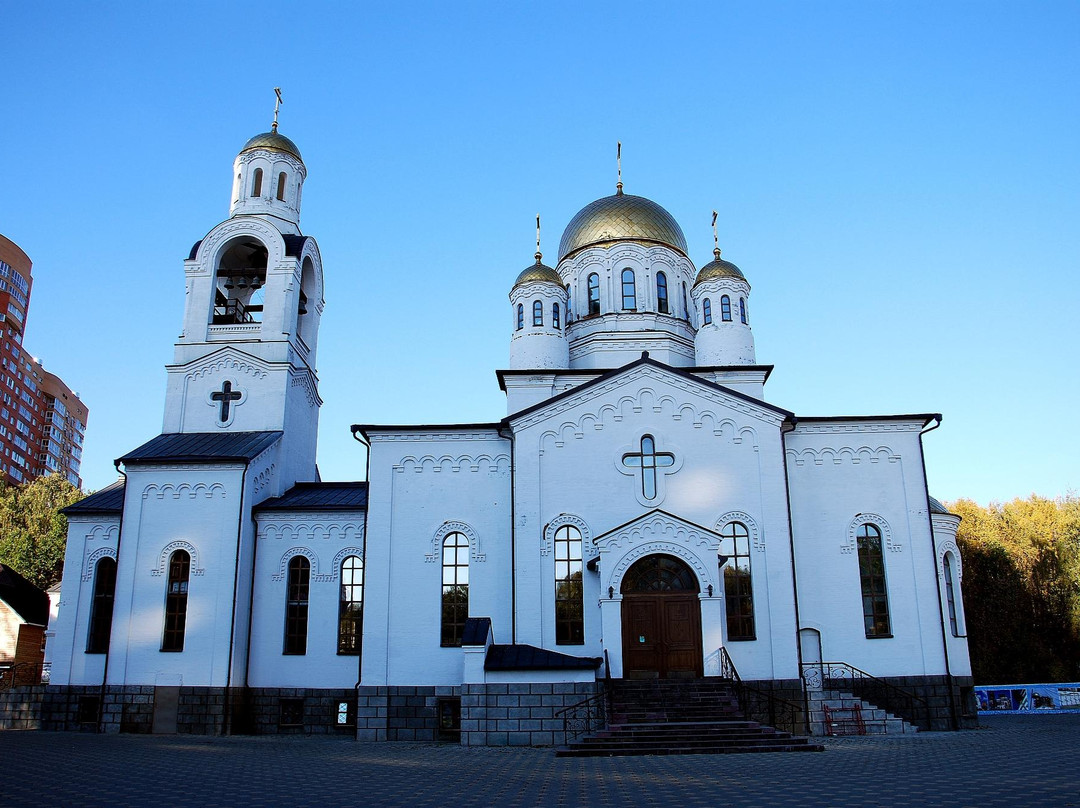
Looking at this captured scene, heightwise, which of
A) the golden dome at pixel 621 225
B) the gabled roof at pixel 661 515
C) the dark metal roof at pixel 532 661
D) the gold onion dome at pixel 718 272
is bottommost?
the dark metal roof at pixel 532 661

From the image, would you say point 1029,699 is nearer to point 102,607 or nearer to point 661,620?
point 661,620

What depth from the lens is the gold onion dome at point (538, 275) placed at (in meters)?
25.7

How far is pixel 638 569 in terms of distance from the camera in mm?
19375

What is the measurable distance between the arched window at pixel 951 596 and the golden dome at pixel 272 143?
22217mm

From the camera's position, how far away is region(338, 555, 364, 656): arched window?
857 inches

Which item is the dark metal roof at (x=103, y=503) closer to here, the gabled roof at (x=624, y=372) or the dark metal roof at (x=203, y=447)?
the dark metal roof at (x=203, y=447)

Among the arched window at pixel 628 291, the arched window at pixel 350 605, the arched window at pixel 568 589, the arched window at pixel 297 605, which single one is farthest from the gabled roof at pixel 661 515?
the arched window at pixel 628 291

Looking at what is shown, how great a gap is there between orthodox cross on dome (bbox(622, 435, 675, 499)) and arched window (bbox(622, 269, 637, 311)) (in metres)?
6.99

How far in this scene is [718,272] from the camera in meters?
25.3

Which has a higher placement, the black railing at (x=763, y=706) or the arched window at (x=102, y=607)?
the arched window at (x=102, y=607)

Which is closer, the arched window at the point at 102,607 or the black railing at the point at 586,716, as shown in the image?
the black railing at the point at 586,716

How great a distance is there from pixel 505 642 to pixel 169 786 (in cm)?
1041

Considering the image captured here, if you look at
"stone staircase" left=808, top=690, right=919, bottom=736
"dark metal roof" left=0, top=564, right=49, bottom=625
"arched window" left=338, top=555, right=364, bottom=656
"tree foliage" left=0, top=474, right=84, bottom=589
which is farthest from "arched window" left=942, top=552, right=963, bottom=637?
"tree foliage" left=0, top=474, right=84, bottom=589

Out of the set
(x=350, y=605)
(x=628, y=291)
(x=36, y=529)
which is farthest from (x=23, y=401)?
(x=628, y=291)
